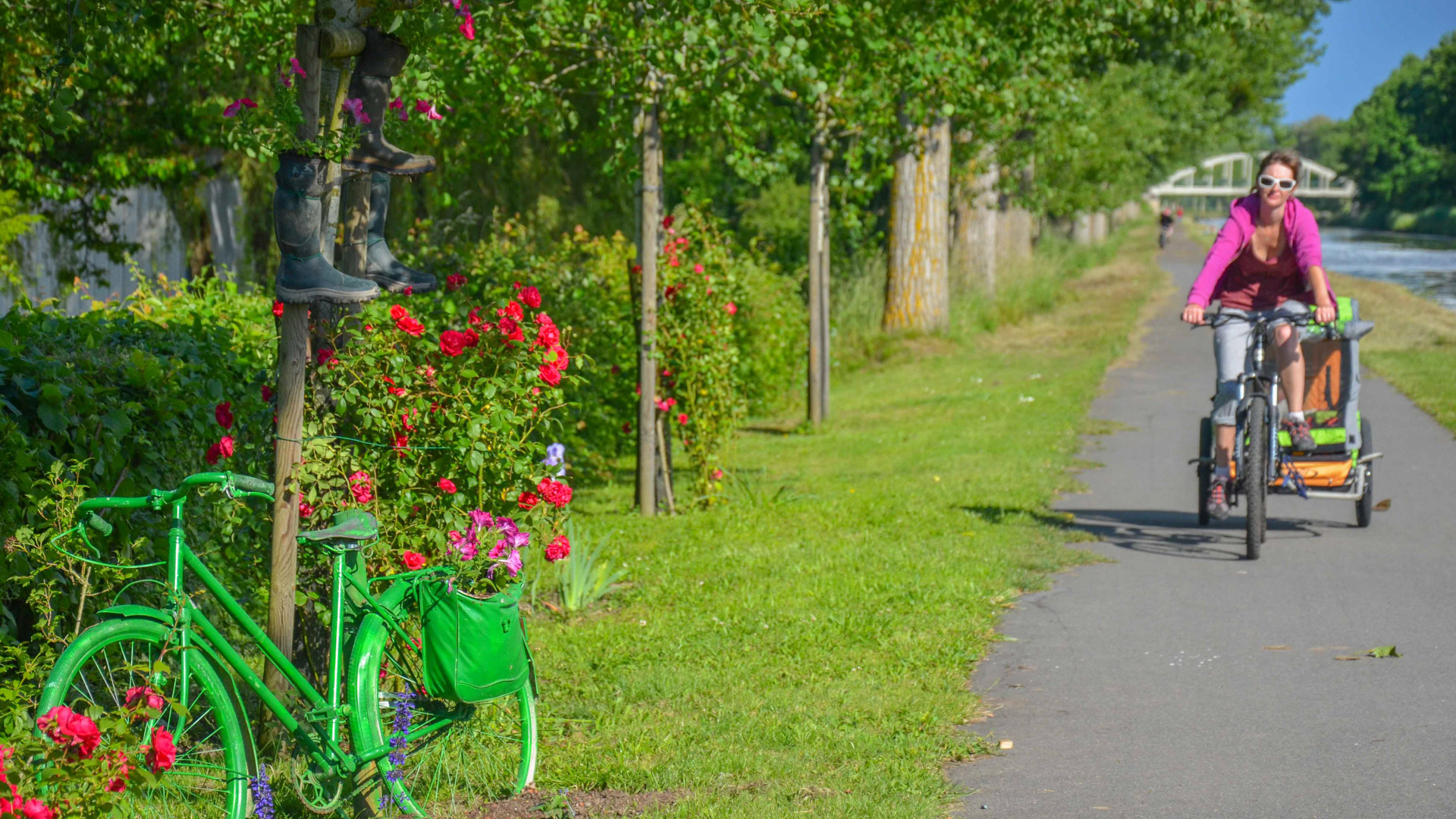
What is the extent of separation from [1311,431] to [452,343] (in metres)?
5.39

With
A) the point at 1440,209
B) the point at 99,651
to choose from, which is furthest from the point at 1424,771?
the point at 1440,209

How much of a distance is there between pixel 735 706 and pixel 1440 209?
111613 millimetres

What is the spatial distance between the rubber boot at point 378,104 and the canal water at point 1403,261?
18.7 m

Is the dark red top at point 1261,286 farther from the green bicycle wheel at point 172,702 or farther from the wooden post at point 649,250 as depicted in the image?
the green bicycle wheel at point 172,702

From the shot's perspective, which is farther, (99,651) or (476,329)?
(476,329)

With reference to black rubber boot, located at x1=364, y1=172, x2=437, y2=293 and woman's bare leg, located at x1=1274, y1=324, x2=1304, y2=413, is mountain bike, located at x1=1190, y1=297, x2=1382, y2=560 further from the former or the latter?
black rubber boot, located at x1=364, y1=172, x2=437, y2=293

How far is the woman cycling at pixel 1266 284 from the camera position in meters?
7.75

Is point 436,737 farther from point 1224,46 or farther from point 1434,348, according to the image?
point 1224,46

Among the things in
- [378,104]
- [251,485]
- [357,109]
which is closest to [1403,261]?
[378,104]

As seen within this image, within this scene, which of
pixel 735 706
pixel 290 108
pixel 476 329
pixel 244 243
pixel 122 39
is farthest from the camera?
pixel 244 243

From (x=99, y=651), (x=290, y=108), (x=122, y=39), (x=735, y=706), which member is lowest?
(x=735, y=706)

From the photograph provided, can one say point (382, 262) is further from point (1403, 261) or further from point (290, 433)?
point (1403, 261)

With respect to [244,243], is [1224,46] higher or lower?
higher

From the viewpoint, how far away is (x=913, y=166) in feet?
64.1
